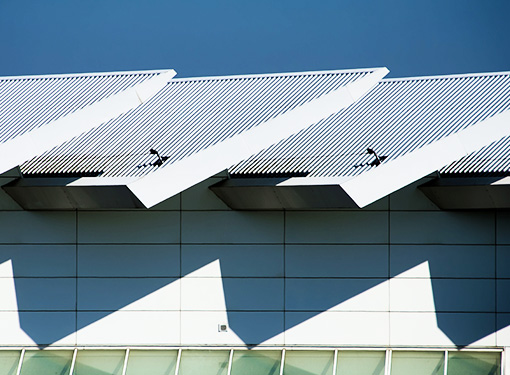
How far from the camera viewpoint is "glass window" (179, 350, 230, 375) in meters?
16.6

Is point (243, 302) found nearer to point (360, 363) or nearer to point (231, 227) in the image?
point (231, 227)

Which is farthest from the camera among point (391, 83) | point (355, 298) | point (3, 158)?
point (391, 83)

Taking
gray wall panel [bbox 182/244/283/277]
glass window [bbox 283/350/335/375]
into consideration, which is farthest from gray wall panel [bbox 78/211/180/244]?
glass window [bbox 283/350/335/375]

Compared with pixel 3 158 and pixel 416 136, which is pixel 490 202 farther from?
pixel 3 158

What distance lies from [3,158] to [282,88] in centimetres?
670

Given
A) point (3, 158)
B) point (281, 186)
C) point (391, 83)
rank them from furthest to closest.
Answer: point (391, 83) < point (281, 186) < point (3, 158)

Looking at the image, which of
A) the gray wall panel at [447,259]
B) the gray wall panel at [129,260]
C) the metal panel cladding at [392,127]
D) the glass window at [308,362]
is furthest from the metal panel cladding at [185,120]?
the glass window at [308,362]

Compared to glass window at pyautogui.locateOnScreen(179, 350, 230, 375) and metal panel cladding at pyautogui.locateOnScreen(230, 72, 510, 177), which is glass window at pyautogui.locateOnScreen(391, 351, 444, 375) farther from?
metal panel cladding at pyautogui.locateOnScreen(230, 72, 510, 177)

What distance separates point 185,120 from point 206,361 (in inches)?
209

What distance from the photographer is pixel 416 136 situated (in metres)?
15.3

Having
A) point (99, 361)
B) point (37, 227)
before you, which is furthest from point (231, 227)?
point (37, 227)

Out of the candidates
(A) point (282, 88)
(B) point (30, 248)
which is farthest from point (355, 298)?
(B) point (30, 248)

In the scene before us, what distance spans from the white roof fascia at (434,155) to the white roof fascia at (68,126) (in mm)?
4539

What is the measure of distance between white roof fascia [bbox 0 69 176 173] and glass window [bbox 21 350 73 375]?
5.50 m
